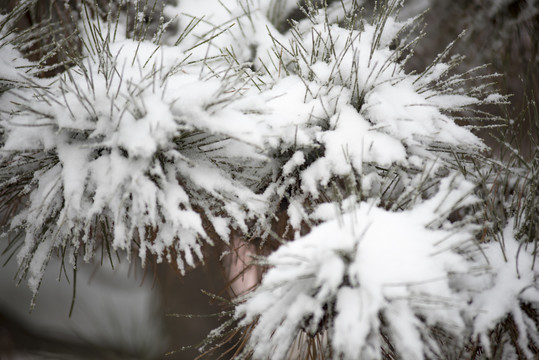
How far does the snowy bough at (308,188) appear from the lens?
0.33 m

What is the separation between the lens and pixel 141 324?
5.78 feet

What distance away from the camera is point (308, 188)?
414mm

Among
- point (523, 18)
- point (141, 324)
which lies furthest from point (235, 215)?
point (141, 324)

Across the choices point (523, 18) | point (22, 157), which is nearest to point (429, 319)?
point (22, 157)

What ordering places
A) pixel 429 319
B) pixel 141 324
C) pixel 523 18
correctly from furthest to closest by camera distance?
pixel 141 324 → pixel 523 18 → pixel 429 319

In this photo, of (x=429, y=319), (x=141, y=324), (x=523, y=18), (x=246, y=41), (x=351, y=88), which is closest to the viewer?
(x=429, y=319)

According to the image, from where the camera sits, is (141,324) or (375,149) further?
(141,324)

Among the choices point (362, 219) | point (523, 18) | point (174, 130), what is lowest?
point (362, 219)

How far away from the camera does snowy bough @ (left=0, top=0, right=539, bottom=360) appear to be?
0.33 metres

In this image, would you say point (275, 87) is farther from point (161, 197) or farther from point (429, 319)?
point (429, 319)

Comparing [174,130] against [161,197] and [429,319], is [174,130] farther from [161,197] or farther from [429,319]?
[429,319]

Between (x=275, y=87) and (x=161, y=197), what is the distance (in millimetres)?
202

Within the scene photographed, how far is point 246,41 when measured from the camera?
0.67 meters

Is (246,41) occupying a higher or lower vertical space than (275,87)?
higher
